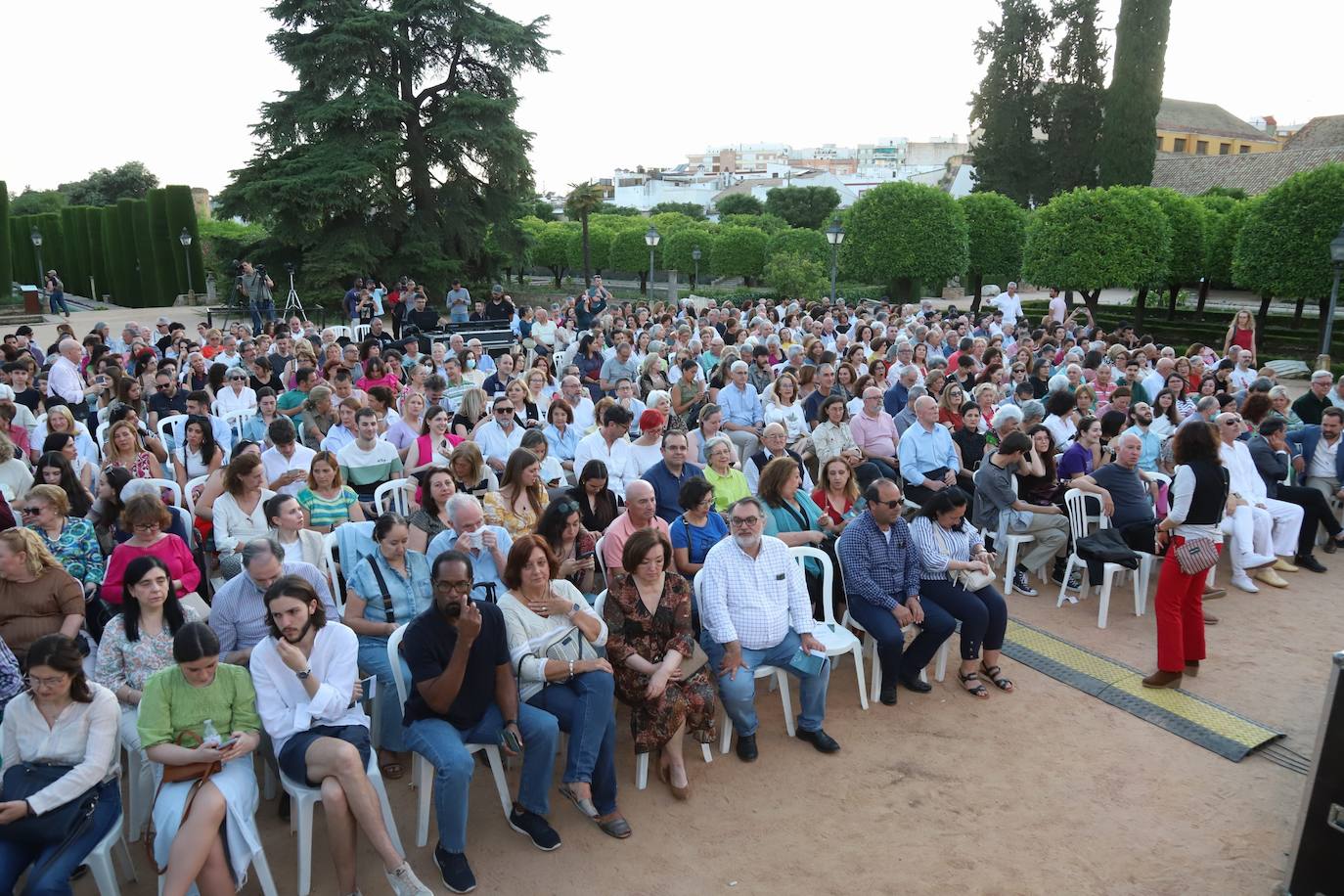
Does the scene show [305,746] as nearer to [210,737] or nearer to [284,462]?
[210,737]

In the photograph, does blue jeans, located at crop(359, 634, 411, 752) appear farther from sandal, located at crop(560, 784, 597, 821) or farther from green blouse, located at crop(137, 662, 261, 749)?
sandal, located at crop(560, 784, 597, 821)

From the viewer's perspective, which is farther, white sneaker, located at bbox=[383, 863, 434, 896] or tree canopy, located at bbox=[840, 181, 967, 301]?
tree canopy, located at bbox=[840, 181, 967, 301]

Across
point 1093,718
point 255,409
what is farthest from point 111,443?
point 1093,718

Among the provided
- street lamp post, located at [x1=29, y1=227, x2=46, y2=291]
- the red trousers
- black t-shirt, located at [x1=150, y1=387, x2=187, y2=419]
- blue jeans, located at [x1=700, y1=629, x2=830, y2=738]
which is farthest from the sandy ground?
street lamp post, located at [x1=29, y1=227, x2=46, y2=291]

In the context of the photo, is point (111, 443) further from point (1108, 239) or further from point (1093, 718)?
point (1108, 239)

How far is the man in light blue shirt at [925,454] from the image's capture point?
6.50 metres

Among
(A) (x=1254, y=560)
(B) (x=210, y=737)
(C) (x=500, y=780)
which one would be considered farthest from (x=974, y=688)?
(B) (x=210, y=737)

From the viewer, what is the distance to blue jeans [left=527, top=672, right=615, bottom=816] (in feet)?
11.8

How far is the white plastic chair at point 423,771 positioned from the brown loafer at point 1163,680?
346 centimetres

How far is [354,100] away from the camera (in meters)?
22.4

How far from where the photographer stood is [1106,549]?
5.71 metres

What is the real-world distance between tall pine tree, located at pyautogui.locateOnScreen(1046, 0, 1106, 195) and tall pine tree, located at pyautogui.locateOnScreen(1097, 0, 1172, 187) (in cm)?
474

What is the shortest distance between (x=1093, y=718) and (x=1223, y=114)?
246 feet

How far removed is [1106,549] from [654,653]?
3409 millimetres
